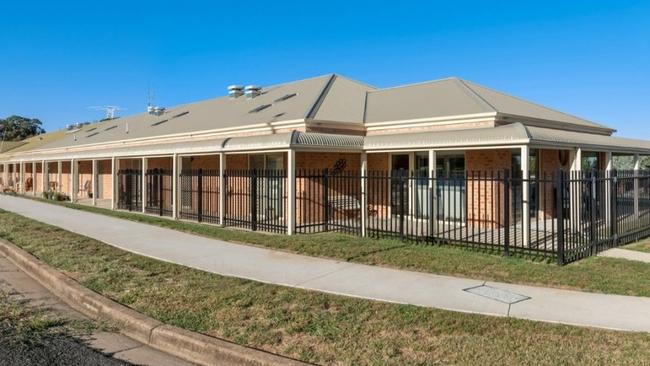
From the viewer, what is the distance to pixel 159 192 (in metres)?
18.0

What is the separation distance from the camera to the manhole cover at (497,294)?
609 cm

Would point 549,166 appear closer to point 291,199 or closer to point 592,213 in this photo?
point 592,213

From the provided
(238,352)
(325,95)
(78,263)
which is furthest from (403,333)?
(325,95)

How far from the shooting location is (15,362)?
167 inches

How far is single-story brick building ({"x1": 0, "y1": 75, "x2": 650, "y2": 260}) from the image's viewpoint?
12.4 meters

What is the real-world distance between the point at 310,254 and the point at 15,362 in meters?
5.62

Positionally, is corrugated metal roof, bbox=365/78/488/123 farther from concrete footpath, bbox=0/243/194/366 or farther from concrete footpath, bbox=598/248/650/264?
concrete footpath, bbox=0/243/194/366

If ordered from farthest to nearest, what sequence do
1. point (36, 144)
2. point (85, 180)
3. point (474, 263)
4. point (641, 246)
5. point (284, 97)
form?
1. point (36, 144)
2. point (85, 180)
3. point (284, 97)
4. point (641, 246)
5. point (474, 263)

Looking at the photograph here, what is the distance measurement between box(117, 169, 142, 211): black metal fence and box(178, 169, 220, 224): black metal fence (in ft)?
11.2

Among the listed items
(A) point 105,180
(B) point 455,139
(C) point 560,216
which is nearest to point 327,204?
(B) point 455,139

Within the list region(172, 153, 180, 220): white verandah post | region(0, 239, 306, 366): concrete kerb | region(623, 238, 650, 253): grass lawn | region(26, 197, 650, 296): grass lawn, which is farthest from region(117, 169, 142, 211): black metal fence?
region(623, 238, 650, 253): grass lawn

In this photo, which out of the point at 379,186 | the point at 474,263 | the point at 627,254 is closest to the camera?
the point at 474,263

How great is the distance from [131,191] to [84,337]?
15602 millimetres

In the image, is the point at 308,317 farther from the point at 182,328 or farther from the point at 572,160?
the point at 572,160
